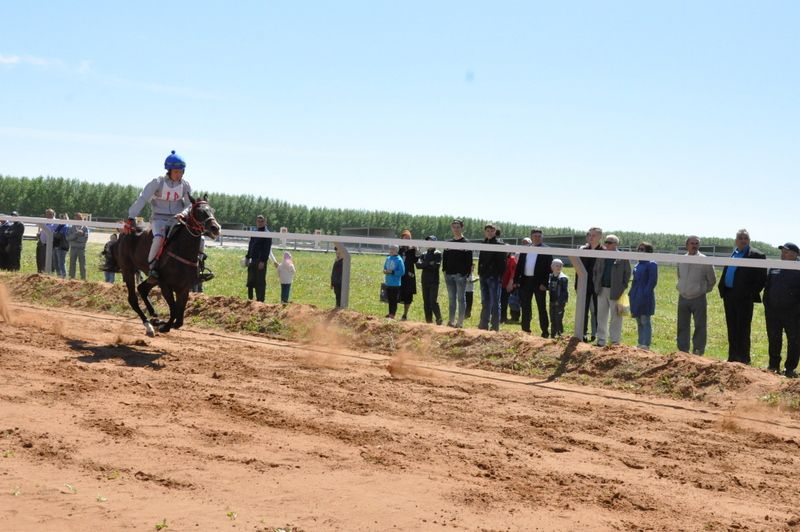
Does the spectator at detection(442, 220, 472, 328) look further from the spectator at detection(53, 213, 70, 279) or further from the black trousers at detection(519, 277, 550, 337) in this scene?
the spectator at detection(53, 213, 70, 279)

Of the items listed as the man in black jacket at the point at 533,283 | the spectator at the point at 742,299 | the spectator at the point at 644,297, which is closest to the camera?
the spectator at the point at 742,299

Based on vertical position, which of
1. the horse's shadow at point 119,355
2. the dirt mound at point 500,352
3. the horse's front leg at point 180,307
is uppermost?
the horse's front leg at point 180,307

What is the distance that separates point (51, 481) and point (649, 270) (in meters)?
10.1

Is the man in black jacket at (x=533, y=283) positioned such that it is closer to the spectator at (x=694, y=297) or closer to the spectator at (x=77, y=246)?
the spectator at (x=694, y=297)

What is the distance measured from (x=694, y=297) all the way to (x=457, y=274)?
13.4 feet

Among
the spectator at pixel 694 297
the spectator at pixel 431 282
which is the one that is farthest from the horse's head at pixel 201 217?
the spectator at pixel 694 297

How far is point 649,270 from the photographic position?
1391cm

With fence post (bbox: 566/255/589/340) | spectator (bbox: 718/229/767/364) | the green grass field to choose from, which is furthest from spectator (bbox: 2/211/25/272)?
spectator (bbox: 718/229/767/364)

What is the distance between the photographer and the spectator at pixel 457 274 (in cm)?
1542

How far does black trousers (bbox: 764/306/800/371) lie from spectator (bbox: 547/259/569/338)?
3.26m

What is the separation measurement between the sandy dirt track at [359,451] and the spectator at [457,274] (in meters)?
3.99

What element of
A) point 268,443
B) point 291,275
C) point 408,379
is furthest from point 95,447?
point 291,275

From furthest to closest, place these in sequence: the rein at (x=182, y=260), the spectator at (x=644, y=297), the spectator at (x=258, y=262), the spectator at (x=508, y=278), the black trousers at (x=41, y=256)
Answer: the black trousers at (x=41, y=256) → the spectator at (x=258, y=262) → the spectator at (x=508, y=278) → the spectator at (x=644, y=297) → the rein at (x=182, y=260)

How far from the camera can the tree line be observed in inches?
3590
